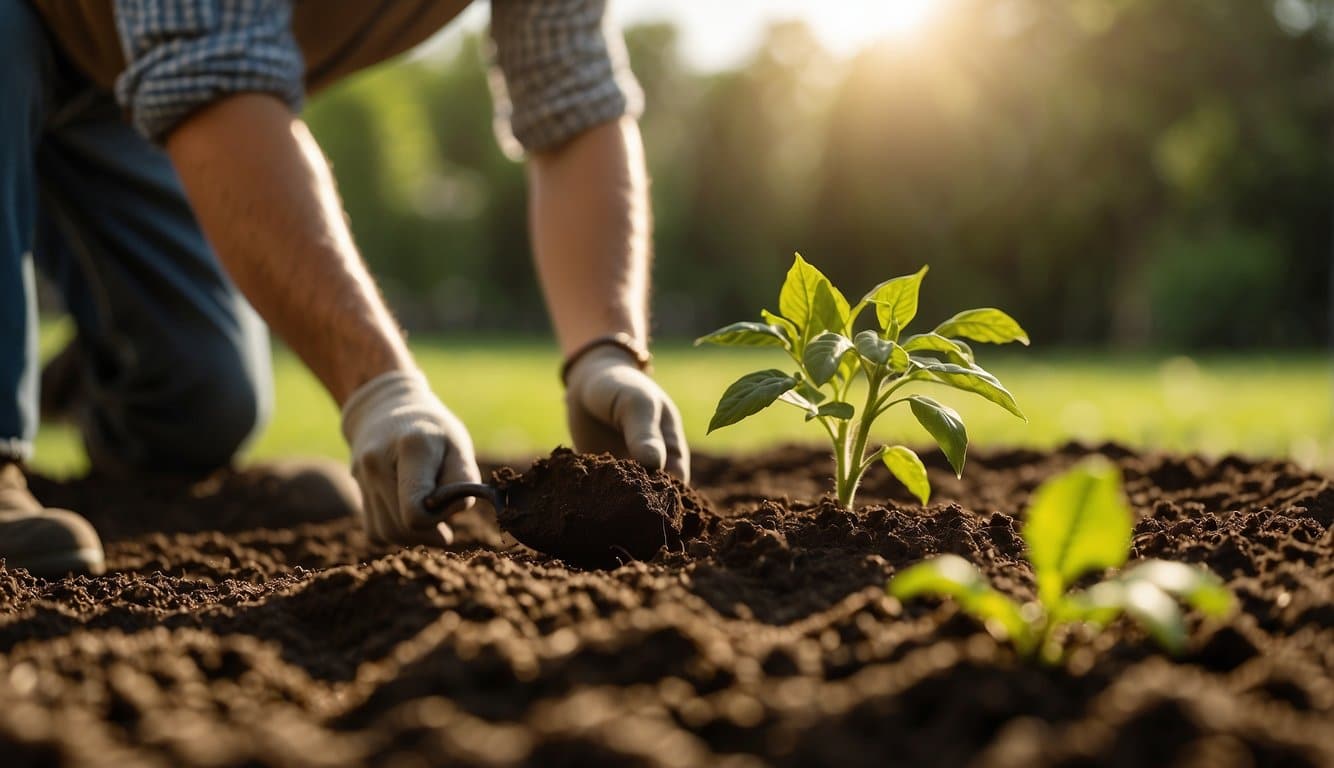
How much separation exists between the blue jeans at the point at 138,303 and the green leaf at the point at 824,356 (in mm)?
2511

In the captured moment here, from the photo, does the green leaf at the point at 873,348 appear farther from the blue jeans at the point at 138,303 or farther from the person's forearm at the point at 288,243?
the blue jeans at the point at 138,303

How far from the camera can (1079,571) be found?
1137mm

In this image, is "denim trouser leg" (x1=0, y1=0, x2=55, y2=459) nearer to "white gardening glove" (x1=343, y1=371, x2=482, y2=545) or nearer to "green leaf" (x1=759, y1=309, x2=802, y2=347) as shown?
"white gardening glove" (x1=343, y1=371, x2=482, y2=545)

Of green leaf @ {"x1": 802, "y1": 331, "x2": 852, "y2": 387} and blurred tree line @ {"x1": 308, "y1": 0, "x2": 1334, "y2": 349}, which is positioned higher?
blurred tree line @ {"x1": 308, "y1": 0, "x2": 1334, "y2": 349}

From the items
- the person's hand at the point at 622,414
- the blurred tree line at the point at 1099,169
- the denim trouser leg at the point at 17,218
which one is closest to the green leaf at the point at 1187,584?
the person's hand at the point at 622,414

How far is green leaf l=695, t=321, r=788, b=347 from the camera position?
1801 mm

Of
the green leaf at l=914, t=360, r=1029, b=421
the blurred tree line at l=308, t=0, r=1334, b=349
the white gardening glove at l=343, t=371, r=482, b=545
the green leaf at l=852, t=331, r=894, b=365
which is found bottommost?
the white gardening glove at l=343, t=371, r=482, b=545

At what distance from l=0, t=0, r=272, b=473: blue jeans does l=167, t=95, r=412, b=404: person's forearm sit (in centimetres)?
123

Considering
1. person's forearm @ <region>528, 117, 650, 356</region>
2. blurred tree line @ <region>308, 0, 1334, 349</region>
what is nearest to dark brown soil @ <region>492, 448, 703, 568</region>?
person's forearm @ <region>528, 117, 650, 356</region>

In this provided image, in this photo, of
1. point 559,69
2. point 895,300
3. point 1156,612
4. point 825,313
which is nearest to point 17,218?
point 559,69

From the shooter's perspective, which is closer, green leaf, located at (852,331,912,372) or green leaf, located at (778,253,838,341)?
green leaf, located at (852,331,912,372)

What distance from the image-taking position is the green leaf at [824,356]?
1.54 meters

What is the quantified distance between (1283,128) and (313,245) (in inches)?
906

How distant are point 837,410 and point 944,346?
0.20 meters
